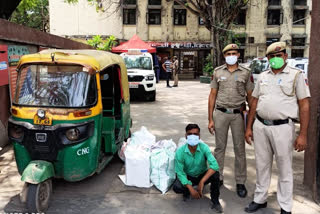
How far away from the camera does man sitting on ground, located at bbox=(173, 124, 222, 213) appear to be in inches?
159

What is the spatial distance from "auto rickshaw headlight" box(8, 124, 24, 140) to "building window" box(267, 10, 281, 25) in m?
28.0

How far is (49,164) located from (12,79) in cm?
383

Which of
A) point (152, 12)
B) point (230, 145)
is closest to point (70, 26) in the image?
point (152, 12)

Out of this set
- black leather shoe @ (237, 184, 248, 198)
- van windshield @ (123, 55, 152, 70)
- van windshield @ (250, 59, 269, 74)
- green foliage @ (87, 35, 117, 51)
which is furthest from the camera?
green foliage @ (87, 35, 117, 51)

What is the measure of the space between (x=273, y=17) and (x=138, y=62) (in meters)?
19.0

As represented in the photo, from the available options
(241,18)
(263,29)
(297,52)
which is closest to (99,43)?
(241,18)

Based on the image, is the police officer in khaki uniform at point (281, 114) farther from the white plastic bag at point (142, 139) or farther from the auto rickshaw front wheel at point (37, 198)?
the auto rickshaw front wheel at point (37, 198)

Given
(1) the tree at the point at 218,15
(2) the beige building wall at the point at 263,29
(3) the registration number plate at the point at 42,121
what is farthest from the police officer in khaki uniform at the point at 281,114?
(2) the beige building wall at the point at 263,29

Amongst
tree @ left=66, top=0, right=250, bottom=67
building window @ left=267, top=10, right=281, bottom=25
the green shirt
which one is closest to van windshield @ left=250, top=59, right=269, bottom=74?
tree @ left=66, top=0, right=250, bottom=67

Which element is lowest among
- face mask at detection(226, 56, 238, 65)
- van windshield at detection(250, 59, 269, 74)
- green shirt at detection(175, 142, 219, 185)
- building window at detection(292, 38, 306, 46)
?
green shirt at detection(175, 142, 219, 185)

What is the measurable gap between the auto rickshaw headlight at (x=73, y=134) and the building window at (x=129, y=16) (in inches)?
1009

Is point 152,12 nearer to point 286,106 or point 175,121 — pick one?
point 175,121

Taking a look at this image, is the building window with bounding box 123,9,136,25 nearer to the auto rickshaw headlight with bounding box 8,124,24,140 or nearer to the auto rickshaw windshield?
the auto rickshaw windshield

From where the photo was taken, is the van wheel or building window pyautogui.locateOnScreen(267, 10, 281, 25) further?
building window pyautogui.locateOnScreen(267, 10, 281, 25)
